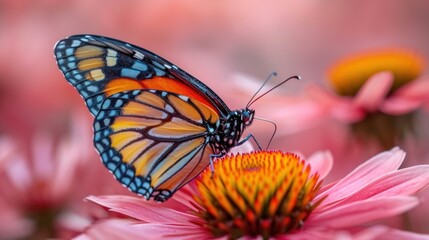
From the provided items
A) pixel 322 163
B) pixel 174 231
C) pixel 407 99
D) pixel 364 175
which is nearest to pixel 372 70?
pixel 407 99

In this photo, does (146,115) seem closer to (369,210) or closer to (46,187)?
(369,210)

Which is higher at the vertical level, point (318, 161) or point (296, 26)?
point (296, 26)

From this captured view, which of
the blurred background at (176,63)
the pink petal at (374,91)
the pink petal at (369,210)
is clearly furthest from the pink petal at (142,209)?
the pink petal at (374,91)

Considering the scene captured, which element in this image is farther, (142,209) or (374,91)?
(374,91)

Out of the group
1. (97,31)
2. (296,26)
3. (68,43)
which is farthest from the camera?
(296,26)

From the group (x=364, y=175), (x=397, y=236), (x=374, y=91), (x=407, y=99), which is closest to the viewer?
(x=397, y=236)

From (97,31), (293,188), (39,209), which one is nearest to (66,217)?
(39,209)

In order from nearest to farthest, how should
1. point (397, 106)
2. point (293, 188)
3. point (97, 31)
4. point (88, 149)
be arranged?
1. point (293, 188)
2. point (397, 106)
3. point (88, 149)
4. point (97, 31)

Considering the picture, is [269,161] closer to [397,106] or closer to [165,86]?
[165,86]
